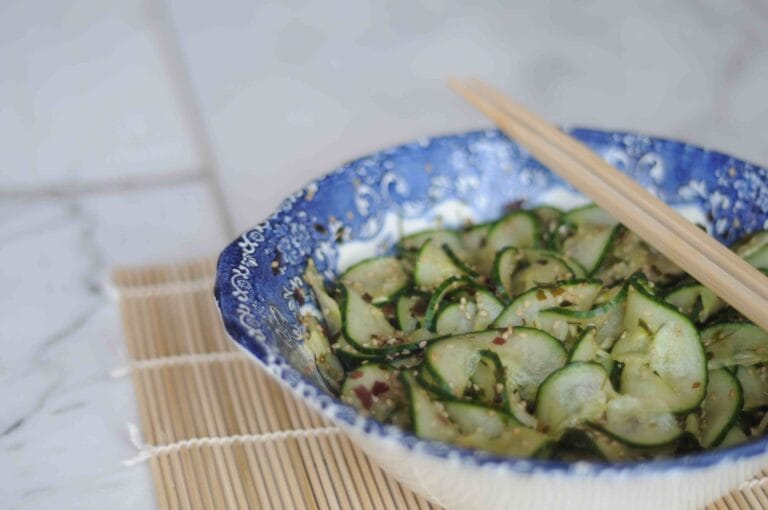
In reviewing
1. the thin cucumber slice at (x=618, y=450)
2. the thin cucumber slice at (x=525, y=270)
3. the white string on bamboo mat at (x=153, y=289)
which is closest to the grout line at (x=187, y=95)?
the white string on bamboo mat at (x=153, y=289)

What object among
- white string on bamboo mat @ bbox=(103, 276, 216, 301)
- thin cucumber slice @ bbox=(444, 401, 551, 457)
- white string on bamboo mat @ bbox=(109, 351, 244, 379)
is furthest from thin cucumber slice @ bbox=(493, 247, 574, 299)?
white string on bamboo mat @ bbox=(103, 276, 216, 301)

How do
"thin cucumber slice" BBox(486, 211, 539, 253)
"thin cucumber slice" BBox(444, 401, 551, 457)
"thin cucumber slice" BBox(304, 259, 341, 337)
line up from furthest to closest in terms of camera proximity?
"thin cucumber slice" BBox(486, 211, 539, 253)
"thin cucumber slice" BBox(304, 259, 341, 337)
"thin cucumber slice" BBox(444, 401, 551, 457)

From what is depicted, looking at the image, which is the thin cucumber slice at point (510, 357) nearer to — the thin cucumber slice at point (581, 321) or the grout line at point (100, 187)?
the thin cucumber slice at point (581, 321)

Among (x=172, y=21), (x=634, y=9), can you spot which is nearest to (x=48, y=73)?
(x=172, y=21)

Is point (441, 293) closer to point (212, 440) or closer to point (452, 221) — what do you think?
point (452, 221)

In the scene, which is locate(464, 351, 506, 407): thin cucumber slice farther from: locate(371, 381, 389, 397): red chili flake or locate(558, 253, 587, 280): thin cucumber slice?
locate(558, 253, 587, 280): thin cucumber slice

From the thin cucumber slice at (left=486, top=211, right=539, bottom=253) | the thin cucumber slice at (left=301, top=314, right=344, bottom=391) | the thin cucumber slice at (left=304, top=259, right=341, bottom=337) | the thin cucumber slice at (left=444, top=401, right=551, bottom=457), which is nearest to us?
the thin cucumber slice at (left=444, top=401, right=551, bottom=457)

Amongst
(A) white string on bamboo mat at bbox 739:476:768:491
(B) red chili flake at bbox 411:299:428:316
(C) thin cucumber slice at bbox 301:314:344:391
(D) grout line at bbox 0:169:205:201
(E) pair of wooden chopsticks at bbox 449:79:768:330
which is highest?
(E) pair of wooden chopsticks at bbox 449:79:768:330
